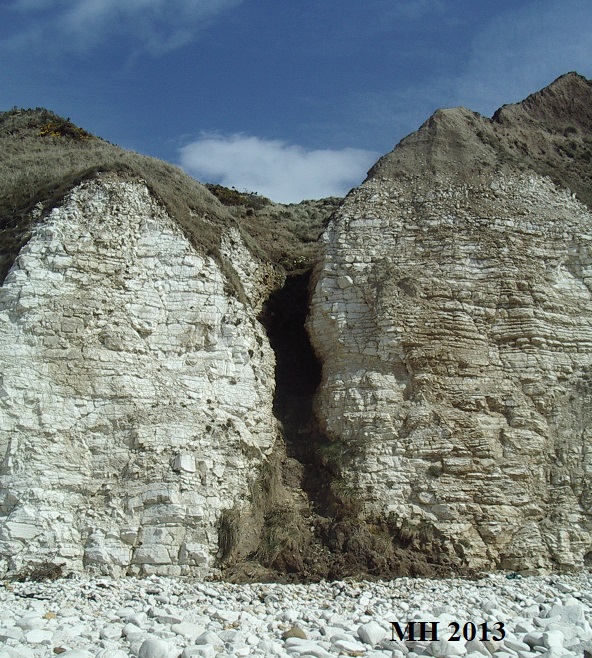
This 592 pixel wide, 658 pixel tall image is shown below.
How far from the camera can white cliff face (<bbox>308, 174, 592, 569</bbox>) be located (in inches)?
555

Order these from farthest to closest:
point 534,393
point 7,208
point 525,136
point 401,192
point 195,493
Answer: point 525,136 < point 401,192 < point 7,208 < point 534,393 < point 195,493

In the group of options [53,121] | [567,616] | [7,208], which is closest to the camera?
[567,616]

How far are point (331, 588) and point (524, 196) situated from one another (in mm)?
10979

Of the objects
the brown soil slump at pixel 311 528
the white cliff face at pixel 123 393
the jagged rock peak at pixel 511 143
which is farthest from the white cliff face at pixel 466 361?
the white cliff face at pixel 123 393

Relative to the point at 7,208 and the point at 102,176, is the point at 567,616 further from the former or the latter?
the point at 7,208

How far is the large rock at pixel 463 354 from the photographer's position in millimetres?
14109

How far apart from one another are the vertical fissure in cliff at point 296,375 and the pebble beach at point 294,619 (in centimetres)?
326

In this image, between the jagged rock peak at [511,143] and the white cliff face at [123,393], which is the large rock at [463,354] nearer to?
the jagged rock peak at [511,143]

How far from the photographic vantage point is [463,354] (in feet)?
51.0

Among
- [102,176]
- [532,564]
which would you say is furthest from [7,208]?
[532,564]

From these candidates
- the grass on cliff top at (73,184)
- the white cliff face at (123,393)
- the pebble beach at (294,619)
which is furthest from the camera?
the grass on cliff top at (73,184)

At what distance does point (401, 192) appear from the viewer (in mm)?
17844

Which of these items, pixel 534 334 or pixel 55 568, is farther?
pixel 534 334

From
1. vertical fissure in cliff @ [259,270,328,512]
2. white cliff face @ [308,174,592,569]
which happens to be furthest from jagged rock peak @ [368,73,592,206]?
vertical fissure in cliff @ [259,270,328,512]
